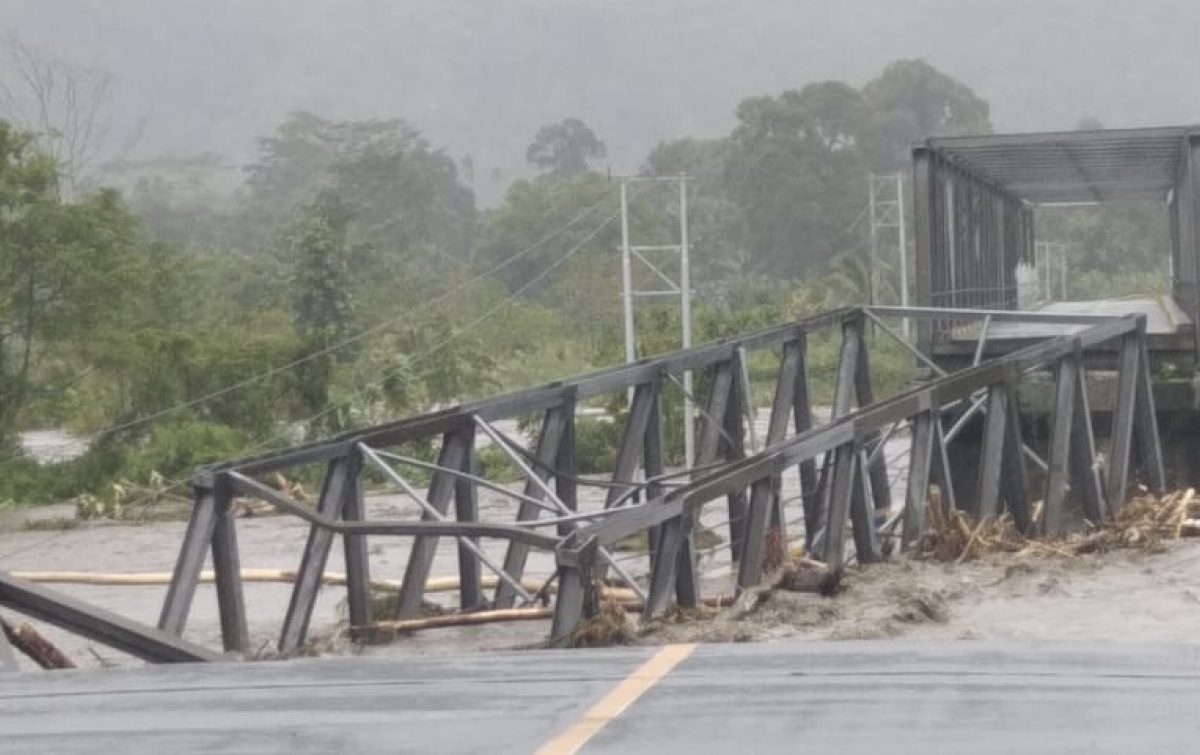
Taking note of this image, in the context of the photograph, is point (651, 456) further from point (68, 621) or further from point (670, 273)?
point (670, 273)

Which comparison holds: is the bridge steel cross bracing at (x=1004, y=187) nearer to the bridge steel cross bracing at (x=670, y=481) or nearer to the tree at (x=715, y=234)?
the bridge steel cross bracing at (x=670, y=481)

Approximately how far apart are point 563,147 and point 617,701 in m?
160

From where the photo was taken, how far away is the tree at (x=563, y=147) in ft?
538

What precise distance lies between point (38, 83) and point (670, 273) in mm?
30062

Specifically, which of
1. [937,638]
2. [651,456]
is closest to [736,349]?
[651,456]

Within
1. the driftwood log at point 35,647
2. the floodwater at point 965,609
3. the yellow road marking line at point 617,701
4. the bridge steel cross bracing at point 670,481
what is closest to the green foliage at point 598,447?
the bridge steel cross bracing at point 670,481

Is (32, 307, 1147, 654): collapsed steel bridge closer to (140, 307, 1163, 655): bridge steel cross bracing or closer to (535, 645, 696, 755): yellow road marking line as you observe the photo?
(140, 307, 1163, 655): bridge steel cross bracing

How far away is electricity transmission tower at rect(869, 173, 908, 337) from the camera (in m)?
53.2

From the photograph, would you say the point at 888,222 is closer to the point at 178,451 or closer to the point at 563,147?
the point at 178,451

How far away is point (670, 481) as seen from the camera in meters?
12.6

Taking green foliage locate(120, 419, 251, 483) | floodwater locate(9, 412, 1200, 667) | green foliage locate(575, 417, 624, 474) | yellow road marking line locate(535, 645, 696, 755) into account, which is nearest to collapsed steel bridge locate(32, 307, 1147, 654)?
floodwater locate(9, 412, 1200, 667)

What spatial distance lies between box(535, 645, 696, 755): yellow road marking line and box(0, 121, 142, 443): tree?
27731 mm

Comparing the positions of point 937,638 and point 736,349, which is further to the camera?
point 736,349

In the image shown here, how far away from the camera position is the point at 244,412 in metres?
37.2
